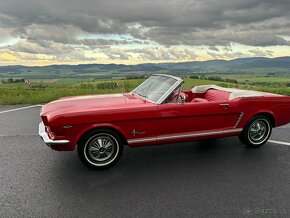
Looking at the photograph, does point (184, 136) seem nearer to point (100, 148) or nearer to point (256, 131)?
point (100, 148)

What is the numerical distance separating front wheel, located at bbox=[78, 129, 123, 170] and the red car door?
31.0 inches

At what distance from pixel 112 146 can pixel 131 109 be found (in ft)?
2.29

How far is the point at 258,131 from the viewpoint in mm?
5633

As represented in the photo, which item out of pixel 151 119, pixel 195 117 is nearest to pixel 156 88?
pixel 151 119

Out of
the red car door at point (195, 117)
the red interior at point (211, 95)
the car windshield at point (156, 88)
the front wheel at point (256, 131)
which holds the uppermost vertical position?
the car windshield at point (156, 88)

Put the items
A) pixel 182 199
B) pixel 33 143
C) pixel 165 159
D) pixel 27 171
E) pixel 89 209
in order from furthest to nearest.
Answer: pixel 33 143, pixel 165 159, pixel 27 171, pixel 182 199, pixel 89 209

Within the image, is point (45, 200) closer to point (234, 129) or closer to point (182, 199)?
point (182, 199)

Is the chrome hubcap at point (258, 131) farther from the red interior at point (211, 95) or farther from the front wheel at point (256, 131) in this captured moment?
the red interior at point (211, 95)

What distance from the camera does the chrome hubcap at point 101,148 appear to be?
4.51 meters

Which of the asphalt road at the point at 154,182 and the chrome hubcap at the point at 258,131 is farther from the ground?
the chrome hubcap at the point at 258,131

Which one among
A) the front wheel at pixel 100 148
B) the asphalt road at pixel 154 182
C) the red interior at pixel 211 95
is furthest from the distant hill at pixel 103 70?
the front wheel at pixel 100 148

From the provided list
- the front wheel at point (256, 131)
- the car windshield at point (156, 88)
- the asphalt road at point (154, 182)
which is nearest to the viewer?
the asphalt road at point (154, 182)

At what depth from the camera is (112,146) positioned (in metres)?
4.59

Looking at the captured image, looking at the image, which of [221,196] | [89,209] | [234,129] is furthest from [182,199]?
[234,129]
